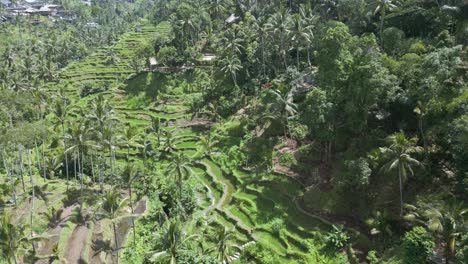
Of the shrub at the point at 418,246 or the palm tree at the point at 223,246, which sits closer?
the shrub at the point at 418,246

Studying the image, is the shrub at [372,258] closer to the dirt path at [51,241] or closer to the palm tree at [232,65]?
the dirt path at [51,241]

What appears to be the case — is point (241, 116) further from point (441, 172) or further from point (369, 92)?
point (441, 172)

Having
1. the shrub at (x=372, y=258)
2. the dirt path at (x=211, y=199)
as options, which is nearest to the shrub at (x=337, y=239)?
the shrub at (x=372, y=258)

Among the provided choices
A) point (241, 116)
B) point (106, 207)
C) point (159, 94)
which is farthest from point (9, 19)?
point (106, 207)

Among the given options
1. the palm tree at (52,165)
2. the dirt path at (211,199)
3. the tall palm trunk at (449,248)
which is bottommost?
the palm tree at (52,165)

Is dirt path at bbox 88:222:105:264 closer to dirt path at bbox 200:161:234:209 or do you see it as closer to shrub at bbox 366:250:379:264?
dirt path at bbox 200:161:234:209

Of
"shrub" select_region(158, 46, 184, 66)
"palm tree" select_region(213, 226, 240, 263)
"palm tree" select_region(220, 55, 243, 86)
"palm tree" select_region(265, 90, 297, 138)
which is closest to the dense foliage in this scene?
"palm tree" select_region(265, 90, 297, 138)
